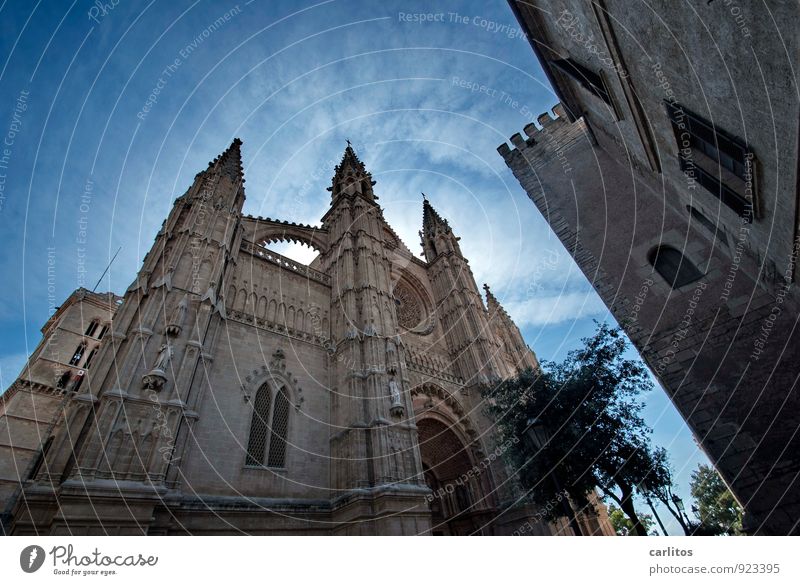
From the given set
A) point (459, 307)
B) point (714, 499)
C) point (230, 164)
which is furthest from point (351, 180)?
point (714, 499)

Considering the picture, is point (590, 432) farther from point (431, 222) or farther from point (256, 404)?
point (431, 222)

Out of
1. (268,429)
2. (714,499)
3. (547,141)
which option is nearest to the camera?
(268,429)

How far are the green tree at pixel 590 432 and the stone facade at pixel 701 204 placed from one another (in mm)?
1969

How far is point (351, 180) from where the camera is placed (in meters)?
25.6

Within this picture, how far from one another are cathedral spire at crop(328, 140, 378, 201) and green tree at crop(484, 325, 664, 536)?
17370 mm

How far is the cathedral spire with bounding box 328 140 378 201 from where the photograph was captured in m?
24.7

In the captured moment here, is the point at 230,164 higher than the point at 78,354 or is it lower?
higher

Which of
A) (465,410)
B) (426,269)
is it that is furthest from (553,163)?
(426,269)

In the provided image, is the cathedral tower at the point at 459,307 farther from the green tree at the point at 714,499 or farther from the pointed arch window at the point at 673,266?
the green tree at the point at 714,499

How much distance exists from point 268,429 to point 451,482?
9931 mm

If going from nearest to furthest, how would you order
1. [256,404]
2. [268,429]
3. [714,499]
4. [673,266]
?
1. [673,266]
2. [268,429]
3. [256,404]
4. [714,499]

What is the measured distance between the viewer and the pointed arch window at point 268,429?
1255 cm

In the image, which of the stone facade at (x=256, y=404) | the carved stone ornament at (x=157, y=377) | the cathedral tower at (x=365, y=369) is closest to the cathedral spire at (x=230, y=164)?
the stone facade at (x=256, y=404)

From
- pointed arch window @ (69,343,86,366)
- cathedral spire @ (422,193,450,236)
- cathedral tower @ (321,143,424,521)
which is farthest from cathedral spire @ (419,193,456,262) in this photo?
pointed arch window @ (69,343,86,366)
